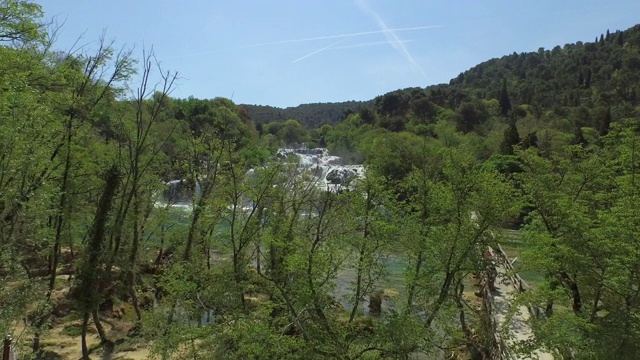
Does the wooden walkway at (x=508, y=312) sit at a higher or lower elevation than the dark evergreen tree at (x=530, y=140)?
lower

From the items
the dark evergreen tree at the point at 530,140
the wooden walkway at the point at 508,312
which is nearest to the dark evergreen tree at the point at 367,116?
the dark evergreen tree at the point at 530,140

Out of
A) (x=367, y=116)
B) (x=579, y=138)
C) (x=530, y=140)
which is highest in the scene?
(x=367, y=116)

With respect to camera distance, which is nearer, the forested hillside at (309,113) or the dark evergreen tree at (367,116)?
the dark evergreen tree at (367,116)

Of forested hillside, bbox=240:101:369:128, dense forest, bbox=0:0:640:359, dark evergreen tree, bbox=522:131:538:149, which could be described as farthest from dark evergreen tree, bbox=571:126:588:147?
forested hillside, bbox=240:101:369:128

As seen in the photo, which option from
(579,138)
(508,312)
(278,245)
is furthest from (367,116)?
(508,312)

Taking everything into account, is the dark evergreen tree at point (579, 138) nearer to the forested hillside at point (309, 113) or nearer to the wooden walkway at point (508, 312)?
the wooden walkway at point (508, 312)

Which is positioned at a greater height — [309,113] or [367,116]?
[309,113]

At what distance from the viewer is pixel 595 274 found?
10.6m

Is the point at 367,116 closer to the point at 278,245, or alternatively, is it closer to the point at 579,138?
the point at 579,138

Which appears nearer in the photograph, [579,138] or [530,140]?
[530,140]

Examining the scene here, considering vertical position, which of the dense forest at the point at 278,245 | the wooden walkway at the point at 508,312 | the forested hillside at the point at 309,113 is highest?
the forested hillside at the point at 309,113

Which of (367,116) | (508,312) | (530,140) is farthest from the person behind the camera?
(367,116)

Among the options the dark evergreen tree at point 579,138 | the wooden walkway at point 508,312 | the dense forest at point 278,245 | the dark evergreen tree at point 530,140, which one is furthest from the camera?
the dark evergreen tree at point 579,138

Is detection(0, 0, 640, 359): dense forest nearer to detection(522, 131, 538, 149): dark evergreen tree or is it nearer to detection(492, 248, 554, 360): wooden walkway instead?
detection(492, 248, 554, 360): wooden walkway
